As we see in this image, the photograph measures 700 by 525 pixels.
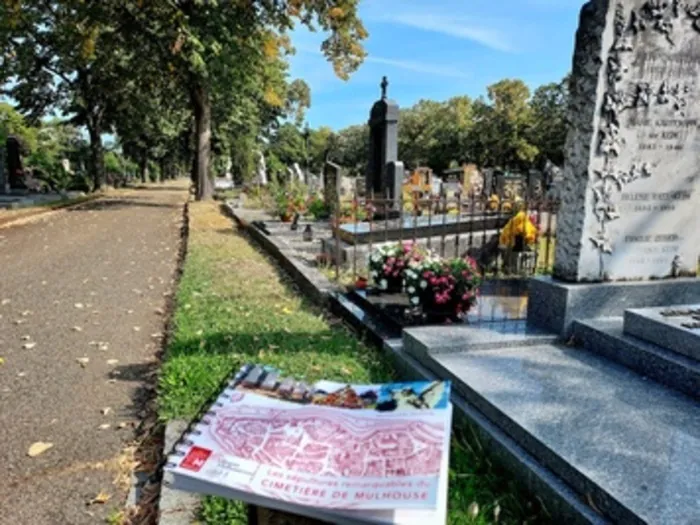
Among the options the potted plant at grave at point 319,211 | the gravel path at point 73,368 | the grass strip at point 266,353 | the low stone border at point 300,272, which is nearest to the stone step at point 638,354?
the grass strip at point 266,353

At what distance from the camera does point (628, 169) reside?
13.0 feet

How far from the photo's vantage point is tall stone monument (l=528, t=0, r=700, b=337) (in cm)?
375

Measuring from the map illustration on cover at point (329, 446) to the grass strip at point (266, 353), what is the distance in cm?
103

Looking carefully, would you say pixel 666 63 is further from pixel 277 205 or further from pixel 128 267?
pixel 277 205

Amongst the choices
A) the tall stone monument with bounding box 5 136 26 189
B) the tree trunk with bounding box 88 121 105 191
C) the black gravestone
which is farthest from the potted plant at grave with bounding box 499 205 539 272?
the tree trunk with bounding box 88 121 105 191

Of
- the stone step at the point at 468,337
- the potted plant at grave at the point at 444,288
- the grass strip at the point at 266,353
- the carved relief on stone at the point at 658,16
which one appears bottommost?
the grass strip at the point at 266,353

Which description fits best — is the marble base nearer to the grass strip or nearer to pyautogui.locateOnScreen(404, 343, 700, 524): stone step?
pyautogui.locateOnScreen(404, 343, 700, 524): stone step

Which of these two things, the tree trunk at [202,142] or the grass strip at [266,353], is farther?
the tree trunk at [202,142]

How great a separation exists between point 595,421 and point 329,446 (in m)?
1.89

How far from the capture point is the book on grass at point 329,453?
114 centimetres

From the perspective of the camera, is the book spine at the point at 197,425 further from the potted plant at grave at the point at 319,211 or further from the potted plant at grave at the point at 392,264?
the potted plant at grave at the point at 319,211

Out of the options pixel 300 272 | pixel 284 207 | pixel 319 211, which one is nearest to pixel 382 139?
pixel 319 211

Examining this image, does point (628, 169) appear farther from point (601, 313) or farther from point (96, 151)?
point (96, 151)

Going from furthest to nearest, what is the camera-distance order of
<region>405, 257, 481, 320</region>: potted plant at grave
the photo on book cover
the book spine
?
<region>405, 257, 481, 320</region>: potted plant at grave, the photo on book cover, the book spine
